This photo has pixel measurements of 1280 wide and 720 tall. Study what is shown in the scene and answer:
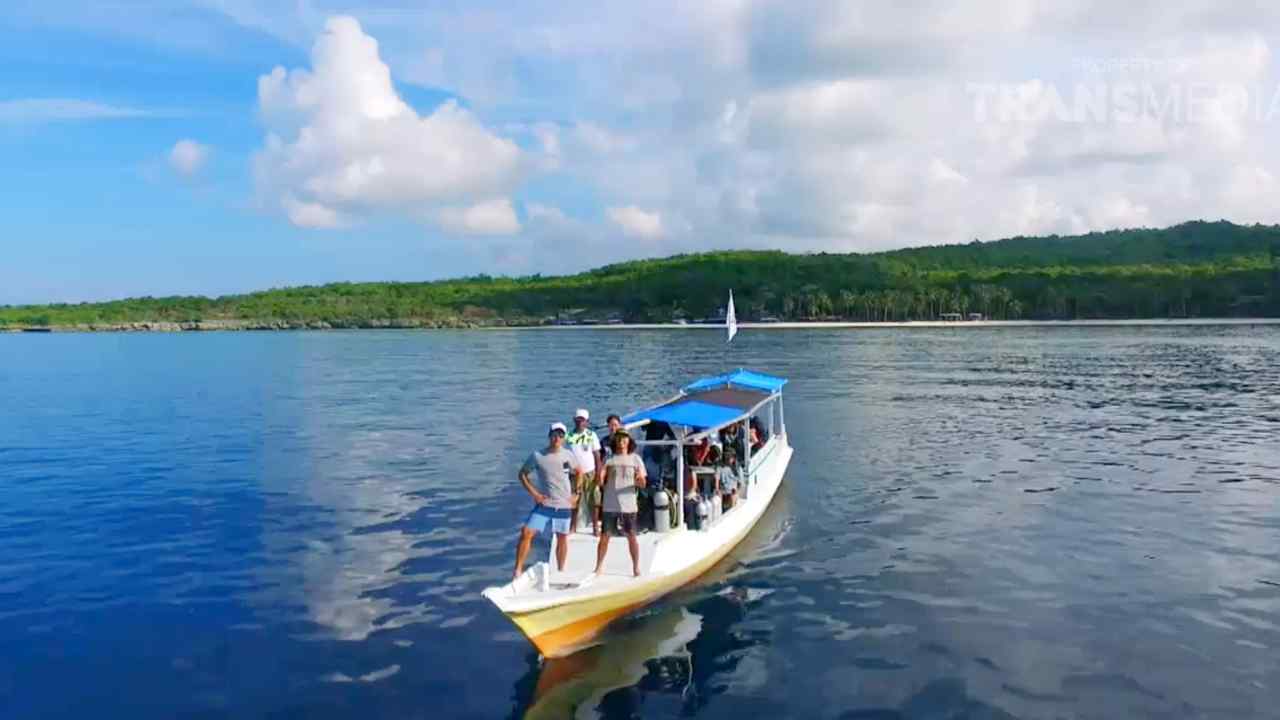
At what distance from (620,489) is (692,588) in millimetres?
3665

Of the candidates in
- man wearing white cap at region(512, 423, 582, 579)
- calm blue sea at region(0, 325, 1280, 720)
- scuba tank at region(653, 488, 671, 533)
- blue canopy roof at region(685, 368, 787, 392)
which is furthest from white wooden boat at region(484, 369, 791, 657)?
blue canopy roof at region(685, 368, 787, 392)

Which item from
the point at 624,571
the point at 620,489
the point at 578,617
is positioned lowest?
the point at 578,617

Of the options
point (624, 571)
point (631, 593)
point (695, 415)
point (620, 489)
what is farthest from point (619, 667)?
point (695, 415)

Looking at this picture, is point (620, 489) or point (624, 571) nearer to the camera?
point (620, 489)

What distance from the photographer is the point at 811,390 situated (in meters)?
61.8

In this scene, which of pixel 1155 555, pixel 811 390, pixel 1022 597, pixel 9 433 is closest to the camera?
pixel 1022 597

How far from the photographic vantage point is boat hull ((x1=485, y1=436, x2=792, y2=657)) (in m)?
15.2

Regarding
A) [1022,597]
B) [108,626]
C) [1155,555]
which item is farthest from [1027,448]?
[108,626]

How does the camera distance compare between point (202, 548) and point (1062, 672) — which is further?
point (202, 548)

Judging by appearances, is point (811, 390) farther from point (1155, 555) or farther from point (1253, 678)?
point (1253, 678)

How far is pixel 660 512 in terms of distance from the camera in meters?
18.6

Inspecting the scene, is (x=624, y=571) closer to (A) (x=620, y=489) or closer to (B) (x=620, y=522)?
(B) (x=620, y=522)

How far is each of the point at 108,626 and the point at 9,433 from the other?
3358 centimetres

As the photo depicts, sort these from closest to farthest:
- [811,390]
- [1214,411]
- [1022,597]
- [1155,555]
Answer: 1. [1022,597]
2. [1155,555]
3. [1214,411]
4. [811,390]
